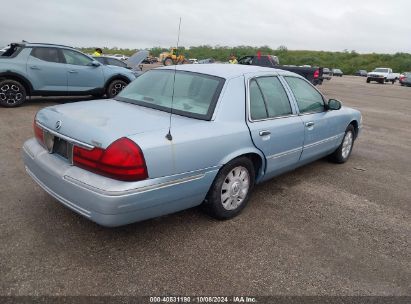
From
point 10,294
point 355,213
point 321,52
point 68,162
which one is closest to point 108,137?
point 68,162

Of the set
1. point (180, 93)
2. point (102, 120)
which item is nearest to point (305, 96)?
point (180, 93)

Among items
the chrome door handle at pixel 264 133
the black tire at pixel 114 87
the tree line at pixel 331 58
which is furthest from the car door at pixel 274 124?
the tree line at pixel 331 58

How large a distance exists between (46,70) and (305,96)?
22.8ft

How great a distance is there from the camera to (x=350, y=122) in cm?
575

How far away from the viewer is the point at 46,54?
360 inches

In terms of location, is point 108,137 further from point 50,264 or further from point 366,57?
point 366,57

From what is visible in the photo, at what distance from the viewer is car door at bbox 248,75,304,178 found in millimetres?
3721

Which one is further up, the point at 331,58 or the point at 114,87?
the point at 331,58

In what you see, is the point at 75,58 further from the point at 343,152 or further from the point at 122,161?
the point at 122,161

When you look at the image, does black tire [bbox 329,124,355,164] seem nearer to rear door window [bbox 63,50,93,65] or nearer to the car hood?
the car hood

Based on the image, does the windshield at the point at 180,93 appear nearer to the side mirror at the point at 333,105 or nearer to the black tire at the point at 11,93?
the side mirror at the point at 333,105

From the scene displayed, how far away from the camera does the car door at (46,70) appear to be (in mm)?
8914

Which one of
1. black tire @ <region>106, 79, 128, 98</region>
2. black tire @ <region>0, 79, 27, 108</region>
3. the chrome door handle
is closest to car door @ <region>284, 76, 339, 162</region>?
the chrome door handle

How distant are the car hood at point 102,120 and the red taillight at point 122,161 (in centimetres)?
6
